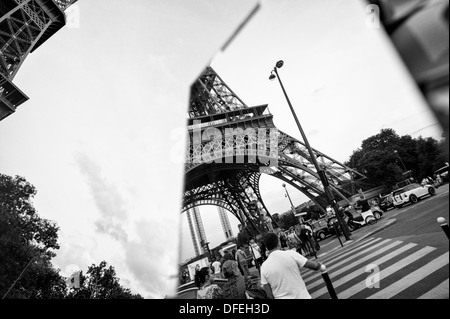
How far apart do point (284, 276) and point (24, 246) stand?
16.9 meters

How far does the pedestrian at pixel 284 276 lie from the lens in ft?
8.31

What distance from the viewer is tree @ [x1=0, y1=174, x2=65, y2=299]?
499 inches

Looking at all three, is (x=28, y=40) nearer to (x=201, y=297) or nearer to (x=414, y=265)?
(x=201, y=297)

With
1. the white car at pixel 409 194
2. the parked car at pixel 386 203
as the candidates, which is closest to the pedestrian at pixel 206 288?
the white car at pixel 409 194

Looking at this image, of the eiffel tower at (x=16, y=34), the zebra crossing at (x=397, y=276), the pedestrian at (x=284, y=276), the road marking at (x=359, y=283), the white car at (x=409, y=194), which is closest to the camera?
the pedestrian at (x=284, y=276)

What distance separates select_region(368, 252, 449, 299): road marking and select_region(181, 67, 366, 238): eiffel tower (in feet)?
47.7

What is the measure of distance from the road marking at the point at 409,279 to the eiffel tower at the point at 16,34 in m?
23.7

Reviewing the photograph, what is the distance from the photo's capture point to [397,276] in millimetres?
4316

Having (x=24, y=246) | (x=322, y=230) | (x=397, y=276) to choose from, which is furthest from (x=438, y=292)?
(x=24, y=246)

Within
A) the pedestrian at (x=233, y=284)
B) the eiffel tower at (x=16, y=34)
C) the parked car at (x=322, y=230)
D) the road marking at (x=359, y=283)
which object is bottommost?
the parked car at (x=322, y=230)

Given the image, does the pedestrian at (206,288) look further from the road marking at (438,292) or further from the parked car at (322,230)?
the parked car at (322,230)
